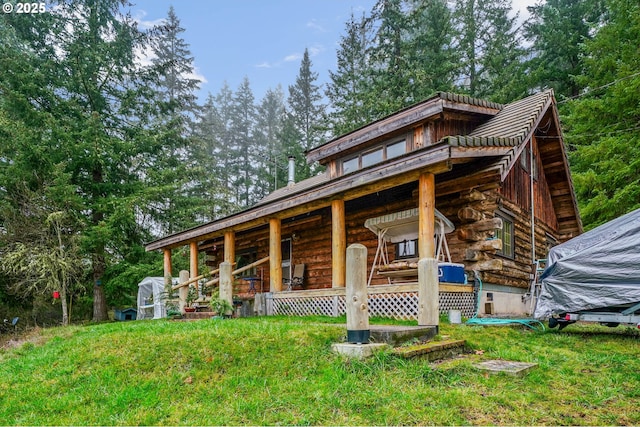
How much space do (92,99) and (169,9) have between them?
14.6 meters

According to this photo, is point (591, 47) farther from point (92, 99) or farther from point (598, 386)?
point (92, 99)

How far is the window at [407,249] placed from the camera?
10.6m

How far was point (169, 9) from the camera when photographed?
97.1 feet

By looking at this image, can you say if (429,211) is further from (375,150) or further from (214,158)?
(214,158)

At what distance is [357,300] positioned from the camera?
181 inches

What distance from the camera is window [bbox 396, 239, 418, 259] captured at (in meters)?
10.6

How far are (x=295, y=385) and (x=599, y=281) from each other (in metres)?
5.35

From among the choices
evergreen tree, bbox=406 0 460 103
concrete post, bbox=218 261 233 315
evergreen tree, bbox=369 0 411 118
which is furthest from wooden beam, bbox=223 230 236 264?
evergreen tree, bbox=406 0 460 103

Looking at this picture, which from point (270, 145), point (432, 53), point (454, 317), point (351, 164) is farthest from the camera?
point (270, 145)

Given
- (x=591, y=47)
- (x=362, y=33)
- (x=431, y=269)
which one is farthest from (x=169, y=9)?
(x=431, y=269)

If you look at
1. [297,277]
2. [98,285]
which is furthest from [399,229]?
[98,285]

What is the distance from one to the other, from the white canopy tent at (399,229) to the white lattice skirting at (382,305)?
3.60 feet

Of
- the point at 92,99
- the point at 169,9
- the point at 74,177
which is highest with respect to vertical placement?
the point at 169,9

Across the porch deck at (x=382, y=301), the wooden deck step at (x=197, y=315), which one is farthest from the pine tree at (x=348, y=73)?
the wooden deck step at (x=197, y=315)
